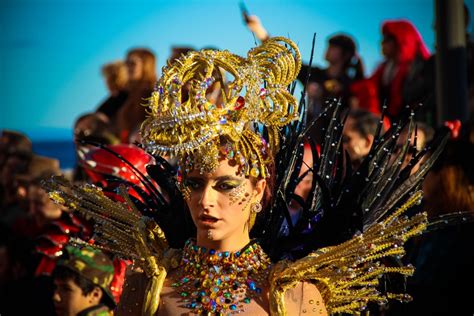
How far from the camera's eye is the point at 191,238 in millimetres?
3582

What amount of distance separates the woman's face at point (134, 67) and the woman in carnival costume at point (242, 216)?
420 centimetres

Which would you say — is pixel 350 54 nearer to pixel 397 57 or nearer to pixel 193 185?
pixel 397 57

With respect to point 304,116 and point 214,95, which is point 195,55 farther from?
point 214,95

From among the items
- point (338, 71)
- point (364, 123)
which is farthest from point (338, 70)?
point (364, 123)

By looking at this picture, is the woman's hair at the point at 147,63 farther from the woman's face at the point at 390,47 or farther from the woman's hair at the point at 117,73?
the woman's face at the point at 390,47

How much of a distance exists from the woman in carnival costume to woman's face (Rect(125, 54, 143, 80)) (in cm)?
420

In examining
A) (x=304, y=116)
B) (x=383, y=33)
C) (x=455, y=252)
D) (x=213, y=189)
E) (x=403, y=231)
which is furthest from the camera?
(x=383, y=33)

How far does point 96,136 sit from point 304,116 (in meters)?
2.59

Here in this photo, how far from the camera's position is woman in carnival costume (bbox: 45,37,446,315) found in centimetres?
Answer: 338

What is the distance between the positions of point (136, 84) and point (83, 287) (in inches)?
145

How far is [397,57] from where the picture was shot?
715 centimetres

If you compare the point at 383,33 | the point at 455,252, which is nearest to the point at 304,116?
the point at 455,252

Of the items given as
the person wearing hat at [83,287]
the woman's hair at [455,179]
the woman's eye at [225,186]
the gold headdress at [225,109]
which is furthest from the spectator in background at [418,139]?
the person wearing hat at [83,287]

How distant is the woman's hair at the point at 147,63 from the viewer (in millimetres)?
7961
